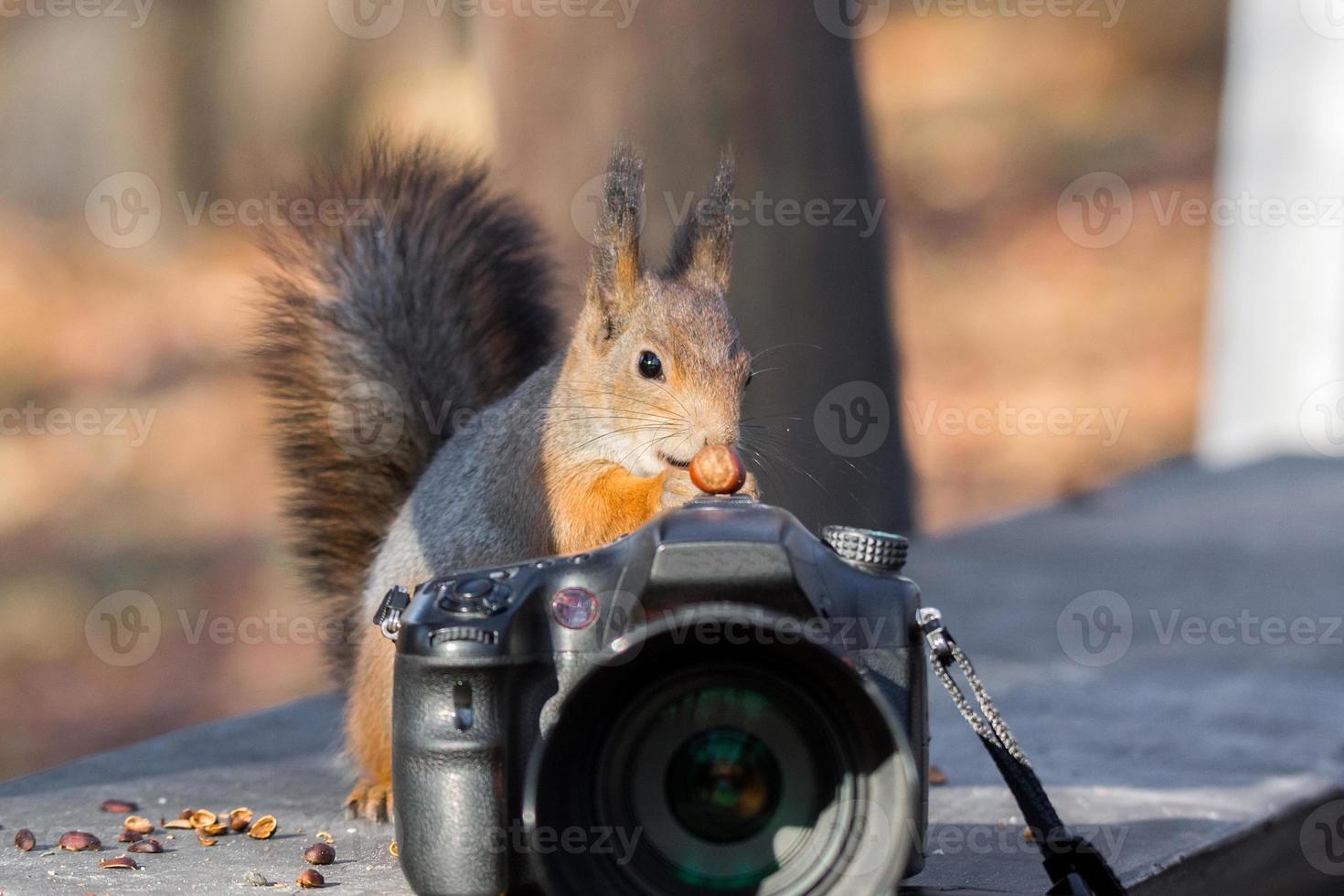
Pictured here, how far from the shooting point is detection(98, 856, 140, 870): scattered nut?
1.69 m

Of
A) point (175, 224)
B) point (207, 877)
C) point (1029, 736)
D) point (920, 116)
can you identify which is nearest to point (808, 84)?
point (1029, 736)

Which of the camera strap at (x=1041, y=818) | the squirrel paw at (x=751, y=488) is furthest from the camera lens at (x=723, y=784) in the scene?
the squirrel paw at (x=751, y=488)

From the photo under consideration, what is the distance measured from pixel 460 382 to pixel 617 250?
37cm

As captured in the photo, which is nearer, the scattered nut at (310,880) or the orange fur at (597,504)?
the scattered nut at (310,880)

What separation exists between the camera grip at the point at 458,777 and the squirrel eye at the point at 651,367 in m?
0.67

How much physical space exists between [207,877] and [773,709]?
69 centimetres

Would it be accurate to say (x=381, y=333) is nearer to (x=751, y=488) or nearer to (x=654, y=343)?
(x=654, y=343)

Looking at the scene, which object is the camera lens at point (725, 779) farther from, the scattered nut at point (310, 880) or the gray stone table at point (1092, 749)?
the scattered nut at point (310, 880)

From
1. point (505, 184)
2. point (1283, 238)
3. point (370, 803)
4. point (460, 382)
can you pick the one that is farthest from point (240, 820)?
point (1283, 238)

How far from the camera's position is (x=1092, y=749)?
7.45 feet

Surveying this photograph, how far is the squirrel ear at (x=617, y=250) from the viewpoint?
191 cm

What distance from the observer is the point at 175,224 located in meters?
9.55

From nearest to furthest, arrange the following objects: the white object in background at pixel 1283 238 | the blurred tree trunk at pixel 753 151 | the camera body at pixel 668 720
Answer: the camera body at pixel 668 720
the blurred tree trunk at pixel 753 151
the white object in background at pixel 1283 238

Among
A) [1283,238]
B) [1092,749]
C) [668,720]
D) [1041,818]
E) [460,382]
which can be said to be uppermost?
[1283,238]
